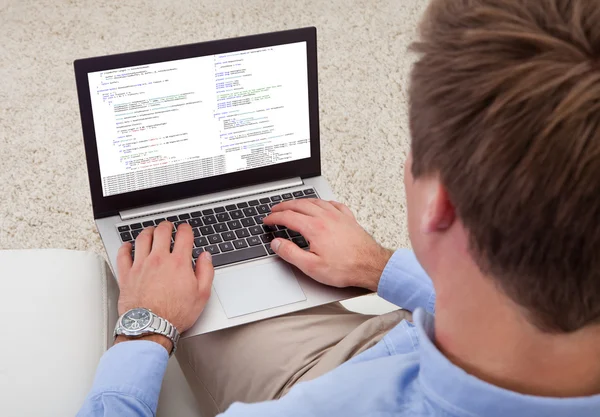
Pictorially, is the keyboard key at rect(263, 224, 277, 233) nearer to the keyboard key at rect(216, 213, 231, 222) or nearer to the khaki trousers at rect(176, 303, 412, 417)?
the keyboard key at rect(216, 213, 231, 222)

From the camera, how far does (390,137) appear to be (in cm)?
218

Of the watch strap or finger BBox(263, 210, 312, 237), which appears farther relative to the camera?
finger BBox(263, 210, 312, 237)

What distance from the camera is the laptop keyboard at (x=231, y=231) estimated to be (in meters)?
1.22

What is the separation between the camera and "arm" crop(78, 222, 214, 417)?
911 mm

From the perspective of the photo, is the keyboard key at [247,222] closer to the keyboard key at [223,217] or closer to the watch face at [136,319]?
the keyboard key at [223,217]

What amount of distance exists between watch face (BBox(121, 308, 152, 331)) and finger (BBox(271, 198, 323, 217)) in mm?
317

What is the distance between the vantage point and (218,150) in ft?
4.21

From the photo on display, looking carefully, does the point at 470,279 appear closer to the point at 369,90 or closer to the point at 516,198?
the point at 516,198

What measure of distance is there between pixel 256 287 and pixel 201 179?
24 centimetres

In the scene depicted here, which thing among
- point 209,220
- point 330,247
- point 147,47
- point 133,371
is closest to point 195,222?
point 209,220

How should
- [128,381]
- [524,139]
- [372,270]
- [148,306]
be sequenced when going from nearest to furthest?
[524,139]
[128,381]
[148,306]
[372,270]

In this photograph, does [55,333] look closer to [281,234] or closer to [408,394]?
[281,234]

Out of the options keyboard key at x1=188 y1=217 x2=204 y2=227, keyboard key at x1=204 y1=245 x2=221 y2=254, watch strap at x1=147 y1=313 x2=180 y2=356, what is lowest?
watch strap at x1=147 y1=313 x2=180 y2=356

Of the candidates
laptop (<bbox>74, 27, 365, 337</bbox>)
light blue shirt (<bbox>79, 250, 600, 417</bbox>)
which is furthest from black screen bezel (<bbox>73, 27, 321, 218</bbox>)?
light blue shirt (<bbox>79, 250, 600, 417</bbox>)
